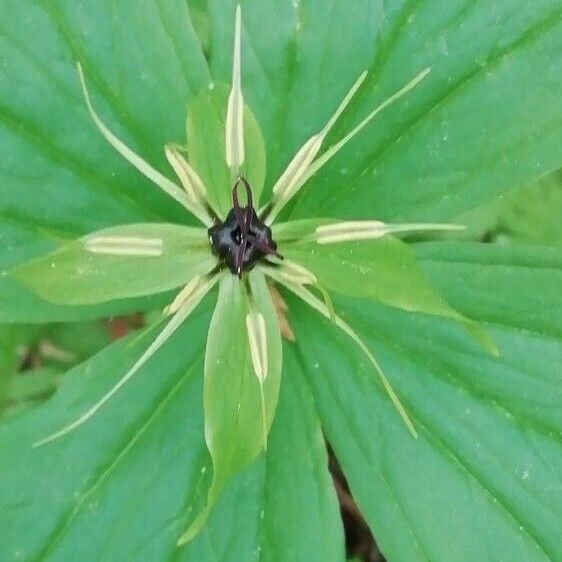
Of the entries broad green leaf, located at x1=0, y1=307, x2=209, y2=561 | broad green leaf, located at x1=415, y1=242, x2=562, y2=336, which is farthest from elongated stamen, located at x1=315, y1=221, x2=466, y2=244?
broad green leaf, located at x1=0, y1=307, x2=209, y2=561

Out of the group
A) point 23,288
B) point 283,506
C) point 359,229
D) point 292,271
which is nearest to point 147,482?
point 283,506

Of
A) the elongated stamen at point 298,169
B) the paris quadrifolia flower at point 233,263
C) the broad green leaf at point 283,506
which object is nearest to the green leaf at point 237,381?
the paris quadrifolia flower at point 233,263

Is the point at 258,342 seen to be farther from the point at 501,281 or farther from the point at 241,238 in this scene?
the point at 501,281

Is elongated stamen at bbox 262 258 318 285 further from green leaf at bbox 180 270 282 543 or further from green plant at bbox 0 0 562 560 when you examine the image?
green plant at bbox 0 0 562 560

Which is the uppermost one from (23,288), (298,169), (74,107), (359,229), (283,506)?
(74,107)

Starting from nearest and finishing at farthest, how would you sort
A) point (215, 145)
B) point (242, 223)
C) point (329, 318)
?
point (242, 223) → point (215, 145) → point (329, 318)

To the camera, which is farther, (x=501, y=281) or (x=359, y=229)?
(x=501, y=281)

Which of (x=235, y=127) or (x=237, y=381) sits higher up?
(x=235, y=127)

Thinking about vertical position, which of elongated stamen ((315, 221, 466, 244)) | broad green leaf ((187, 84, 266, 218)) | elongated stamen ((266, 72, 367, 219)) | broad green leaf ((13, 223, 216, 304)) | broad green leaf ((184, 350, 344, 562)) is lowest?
broad green leaf ((184, 350, 344, 562))

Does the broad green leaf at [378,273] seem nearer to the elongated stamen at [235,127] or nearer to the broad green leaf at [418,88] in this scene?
the elongated stamen at [235,127]
